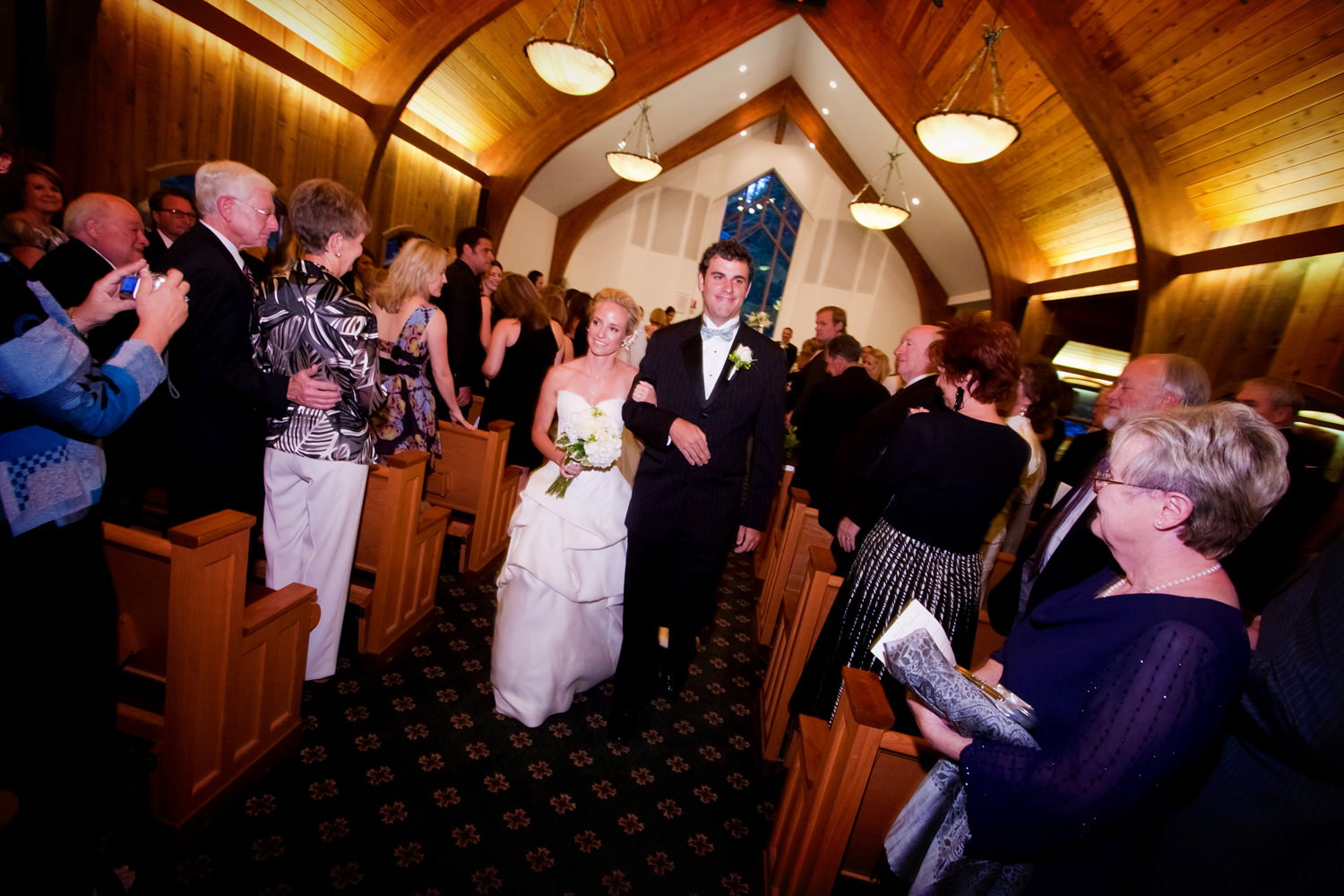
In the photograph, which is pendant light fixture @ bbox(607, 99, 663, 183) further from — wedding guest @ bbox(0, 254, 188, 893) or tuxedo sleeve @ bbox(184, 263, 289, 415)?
wedding guest @ bbox(0, 254, 188, 893)

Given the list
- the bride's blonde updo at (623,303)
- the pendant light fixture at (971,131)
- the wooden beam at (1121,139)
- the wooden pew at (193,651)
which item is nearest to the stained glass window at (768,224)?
the pendant light fixture at (971,131)

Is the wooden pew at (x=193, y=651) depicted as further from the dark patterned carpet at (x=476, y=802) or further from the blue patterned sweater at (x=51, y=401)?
the blue patterned sweater at (x=51, y=401)

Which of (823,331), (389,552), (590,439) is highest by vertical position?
(823,331)

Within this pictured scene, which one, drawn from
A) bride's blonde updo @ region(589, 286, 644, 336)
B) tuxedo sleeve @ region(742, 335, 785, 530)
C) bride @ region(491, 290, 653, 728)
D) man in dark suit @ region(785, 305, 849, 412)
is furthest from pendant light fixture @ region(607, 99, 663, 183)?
tuxedo sleeve @ region(742, 335, 785, 530)

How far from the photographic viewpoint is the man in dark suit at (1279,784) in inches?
43.8

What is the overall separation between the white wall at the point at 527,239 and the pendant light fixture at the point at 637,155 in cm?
202

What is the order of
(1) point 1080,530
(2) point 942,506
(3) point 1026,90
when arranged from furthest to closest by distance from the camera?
(3) point 1026,90 < (2) point 942,506 < (1) point 1080,530

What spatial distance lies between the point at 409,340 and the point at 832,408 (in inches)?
110

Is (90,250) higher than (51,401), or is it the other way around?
(90,250)

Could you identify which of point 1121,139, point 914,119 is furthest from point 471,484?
point 914,119

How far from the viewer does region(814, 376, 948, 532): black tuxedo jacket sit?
2.91 meters

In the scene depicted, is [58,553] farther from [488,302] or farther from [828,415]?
[828,415]

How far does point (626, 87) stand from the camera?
9.93m

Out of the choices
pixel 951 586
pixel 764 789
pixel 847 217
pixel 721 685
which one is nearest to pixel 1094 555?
pixel 951 586
